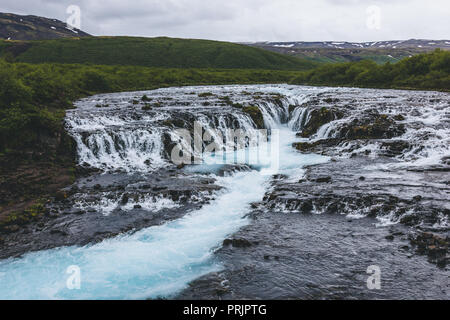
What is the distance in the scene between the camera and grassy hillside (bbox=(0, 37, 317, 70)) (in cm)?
12838

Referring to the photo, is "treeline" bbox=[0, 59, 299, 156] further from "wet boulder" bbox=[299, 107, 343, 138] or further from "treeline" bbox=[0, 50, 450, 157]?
"wet boulder" bbox=[299, 107, 343, 138]

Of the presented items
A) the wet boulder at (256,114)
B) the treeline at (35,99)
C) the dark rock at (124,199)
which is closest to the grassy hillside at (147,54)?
the treeline at (35,99)

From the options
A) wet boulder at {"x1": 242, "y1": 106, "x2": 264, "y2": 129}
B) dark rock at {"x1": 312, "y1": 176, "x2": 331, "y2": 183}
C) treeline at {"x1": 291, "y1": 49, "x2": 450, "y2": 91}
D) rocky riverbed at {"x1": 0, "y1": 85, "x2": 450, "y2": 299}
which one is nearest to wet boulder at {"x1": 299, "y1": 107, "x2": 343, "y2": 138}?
rocky riverbed at {"x1": 0, "y1": 85, "x2": 450, "y2": 299}

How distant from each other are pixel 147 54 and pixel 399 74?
363ft

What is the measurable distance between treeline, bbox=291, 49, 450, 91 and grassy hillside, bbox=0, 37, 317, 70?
66.1m

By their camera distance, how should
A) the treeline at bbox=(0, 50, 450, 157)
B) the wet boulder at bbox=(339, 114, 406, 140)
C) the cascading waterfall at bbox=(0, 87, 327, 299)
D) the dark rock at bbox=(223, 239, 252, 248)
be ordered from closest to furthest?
the cascading waterfall at bbox=(0, 87, 327, 299)
the dark rock at bbox=(223, 239, 252, 248)
the treeline at bbox=(0, 50, 450, 157)
the wet boulder at bbox=(339, 114, 406, 140)

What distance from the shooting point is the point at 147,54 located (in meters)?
145

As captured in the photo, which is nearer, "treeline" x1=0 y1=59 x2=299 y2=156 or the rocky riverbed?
the rocky riverbed

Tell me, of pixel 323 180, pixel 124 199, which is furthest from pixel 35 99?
pixel 323 180

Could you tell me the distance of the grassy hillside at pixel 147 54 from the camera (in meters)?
128

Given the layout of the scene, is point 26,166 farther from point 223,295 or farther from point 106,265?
point 223,295

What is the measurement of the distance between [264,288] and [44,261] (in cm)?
827

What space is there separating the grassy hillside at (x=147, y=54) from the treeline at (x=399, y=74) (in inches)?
2603

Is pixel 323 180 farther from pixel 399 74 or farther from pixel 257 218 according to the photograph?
pixel 399 74
